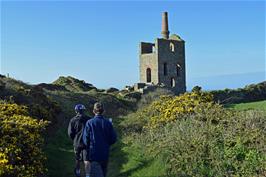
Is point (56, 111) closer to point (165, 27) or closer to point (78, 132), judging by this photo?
point (78, 132)

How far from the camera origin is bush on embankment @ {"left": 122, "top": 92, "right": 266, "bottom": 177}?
10422 millimetres

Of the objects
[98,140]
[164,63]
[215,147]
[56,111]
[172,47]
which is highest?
[172,47]

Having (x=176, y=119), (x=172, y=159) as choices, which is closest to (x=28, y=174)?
(x=172, y=159)

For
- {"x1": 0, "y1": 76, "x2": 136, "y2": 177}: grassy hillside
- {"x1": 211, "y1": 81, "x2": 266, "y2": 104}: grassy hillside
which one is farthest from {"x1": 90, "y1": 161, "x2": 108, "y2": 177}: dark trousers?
{"x1": 211, "y1": 81, "x2": 266, "y2": 104}: grassy hillside

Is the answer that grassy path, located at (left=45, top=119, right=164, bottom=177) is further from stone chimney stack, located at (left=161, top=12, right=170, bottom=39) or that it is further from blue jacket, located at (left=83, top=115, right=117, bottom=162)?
stone chimney stack, located at (left=161, top=12, right=170, bottom=39)

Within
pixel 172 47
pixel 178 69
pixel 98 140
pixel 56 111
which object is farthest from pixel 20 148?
pixel 178 69

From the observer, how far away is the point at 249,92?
46.2 meters

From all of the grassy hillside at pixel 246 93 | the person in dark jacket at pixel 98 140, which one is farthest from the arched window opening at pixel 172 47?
the person in dark jacket at pixel 98 140

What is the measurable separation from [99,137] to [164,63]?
4750cm

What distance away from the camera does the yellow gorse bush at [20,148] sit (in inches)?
383

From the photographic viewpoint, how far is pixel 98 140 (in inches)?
349

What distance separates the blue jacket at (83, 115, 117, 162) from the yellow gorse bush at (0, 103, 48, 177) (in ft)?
5.68

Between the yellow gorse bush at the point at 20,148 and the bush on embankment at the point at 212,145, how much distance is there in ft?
10.3

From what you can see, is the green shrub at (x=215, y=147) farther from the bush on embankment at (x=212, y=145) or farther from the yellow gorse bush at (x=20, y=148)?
the yellow gorse bush at (x=20, y=148)
